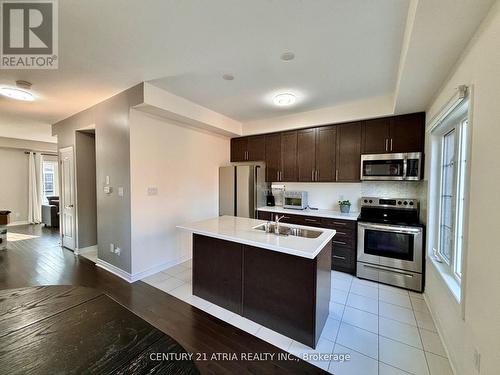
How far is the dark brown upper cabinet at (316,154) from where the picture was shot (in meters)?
3.80

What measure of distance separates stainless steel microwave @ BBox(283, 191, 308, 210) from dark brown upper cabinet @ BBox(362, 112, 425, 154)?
1291 mm

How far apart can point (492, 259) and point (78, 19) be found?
10.6 feet

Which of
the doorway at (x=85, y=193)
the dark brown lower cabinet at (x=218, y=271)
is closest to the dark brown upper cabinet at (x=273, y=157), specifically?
the dark brown lower cabinet at (x=218, y=271)

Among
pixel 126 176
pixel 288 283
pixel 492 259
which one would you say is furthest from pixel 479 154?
pixel 126 176

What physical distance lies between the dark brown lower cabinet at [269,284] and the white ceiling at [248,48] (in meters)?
1.93

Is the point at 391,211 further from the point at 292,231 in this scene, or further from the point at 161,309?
the point at 161,309

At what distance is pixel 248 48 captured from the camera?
6.86 ft

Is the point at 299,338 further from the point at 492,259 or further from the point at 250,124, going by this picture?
the point at 250,124

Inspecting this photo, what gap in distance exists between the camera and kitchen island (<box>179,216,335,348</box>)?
193cm

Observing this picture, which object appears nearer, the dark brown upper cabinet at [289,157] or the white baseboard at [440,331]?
the white baseboard at [440,331]

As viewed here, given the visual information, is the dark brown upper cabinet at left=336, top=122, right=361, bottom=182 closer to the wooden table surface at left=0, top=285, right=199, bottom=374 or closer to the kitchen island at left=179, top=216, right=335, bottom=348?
the kitchen island at left=179, top=216, right=335, bottom=348

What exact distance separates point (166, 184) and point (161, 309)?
73.4 inches

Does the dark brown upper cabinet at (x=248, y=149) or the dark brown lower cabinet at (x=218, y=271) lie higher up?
the dark brown upper cabinet at (x=248, y=149)

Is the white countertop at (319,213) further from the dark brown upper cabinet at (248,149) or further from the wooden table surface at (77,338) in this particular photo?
the wooden table surface at (77,338)
